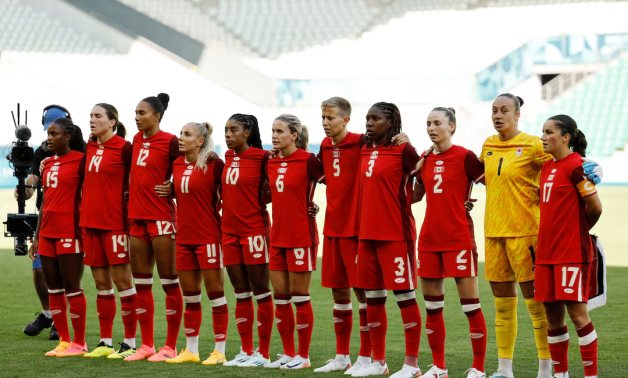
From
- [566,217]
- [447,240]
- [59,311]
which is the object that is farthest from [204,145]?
[566,217]

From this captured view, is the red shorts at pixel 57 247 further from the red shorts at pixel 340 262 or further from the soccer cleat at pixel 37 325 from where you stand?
the red shorts at pixel 340 262

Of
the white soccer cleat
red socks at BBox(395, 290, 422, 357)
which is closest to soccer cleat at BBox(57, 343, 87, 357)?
red socks at BBox(395, 290, 422, 357)

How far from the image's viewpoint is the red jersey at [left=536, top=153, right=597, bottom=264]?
6.84 meters

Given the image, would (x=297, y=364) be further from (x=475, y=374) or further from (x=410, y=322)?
(x=475, y=374)

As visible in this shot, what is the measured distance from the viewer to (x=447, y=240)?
24.2 feet

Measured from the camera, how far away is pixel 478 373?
24.0 ft

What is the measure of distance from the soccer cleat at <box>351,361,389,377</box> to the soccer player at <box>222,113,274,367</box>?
0.82 meters

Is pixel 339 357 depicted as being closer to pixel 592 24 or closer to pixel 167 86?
pixel 167 86

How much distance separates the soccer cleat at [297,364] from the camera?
26.3 feet

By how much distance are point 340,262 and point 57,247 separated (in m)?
2.32

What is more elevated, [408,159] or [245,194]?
[408,159]

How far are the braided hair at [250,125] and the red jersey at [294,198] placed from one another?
1.27ft

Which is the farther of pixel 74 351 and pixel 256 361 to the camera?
pixel 74 351

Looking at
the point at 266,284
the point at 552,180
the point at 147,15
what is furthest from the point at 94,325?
the point at 147,15
